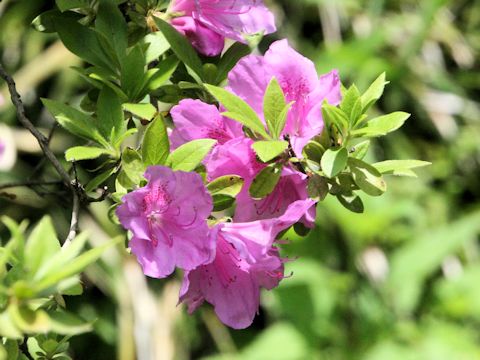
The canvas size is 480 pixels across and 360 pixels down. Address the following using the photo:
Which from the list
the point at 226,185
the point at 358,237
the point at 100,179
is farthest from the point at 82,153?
the point at 358,237

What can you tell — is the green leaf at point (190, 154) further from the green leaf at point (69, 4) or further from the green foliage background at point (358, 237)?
the green foliage background at point (358, 237)

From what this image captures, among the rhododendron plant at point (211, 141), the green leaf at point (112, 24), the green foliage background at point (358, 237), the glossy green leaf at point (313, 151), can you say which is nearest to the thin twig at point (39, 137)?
the rhododendron plant at point (211, 141)

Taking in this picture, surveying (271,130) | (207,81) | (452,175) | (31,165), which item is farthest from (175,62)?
(452,175)

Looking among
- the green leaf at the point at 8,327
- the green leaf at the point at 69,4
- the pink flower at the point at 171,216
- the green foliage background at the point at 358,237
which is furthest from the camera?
the green foliage background at the point at 358,237

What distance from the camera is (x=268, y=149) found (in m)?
0.72

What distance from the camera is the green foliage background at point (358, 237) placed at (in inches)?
84.0

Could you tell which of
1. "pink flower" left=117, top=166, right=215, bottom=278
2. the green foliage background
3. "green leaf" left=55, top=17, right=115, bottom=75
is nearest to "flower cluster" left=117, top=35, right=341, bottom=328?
"pink flower" left=117, top=166, right=215, bottom=278

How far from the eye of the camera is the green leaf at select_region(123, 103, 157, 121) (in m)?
0.79

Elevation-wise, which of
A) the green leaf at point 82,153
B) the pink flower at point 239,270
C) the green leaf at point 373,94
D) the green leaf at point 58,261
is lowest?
the pink flower at point 239,270

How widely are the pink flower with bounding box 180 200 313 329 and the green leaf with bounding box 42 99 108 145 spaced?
148mm

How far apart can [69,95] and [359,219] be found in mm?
823

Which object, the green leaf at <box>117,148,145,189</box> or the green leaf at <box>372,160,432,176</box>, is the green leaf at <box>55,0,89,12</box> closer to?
the green leaf at <box>117,148,145,189</box>

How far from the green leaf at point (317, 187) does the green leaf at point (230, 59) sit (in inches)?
6.7

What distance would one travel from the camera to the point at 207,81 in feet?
2.80
